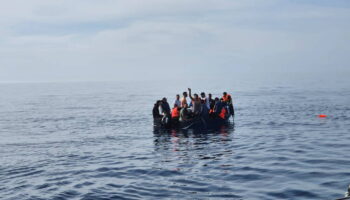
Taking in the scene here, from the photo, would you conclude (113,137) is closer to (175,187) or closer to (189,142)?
(189,142)

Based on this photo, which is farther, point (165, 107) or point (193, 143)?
point (165, 107)

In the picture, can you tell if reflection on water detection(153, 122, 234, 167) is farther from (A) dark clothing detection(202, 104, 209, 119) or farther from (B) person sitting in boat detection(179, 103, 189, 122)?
(A) dark clothing detection(202, 104, 209, 119)

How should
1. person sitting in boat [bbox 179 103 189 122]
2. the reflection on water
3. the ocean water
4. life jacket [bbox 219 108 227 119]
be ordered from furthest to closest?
life jacket [bbox 219 108 227 119] < person sitting in boat [bbox 179 103 189 122] < the reflection on water < the ocean water

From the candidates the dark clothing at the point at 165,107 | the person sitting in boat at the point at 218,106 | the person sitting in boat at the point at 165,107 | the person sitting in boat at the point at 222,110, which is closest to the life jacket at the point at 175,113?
the person sitting in boat at the point at 165,107

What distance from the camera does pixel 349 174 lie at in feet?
45.3

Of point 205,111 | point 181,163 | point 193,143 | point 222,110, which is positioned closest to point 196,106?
point 205,111

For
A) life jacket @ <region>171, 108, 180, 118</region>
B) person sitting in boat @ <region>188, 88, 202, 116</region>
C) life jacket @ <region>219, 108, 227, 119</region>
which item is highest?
person sitting in boat @ <region>188, 88, 202, 116</region>

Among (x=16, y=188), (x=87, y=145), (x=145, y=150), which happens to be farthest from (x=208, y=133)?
(x=16, y=188)

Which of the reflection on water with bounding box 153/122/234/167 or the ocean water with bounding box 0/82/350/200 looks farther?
the reflection on water with bounding box 153/122/234/167

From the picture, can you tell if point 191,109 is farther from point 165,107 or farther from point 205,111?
point 165,107

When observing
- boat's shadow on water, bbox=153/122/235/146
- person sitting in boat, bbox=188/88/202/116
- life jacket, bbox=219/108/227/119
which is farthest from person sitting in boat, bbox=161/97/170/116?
life jacket, bbox=219/108/227/119

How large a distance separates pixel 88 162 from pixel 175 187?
641 cm

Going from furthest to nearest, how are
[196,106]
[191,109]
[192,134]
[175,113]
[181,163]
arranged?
1. [191,109]
2. [175,113]
3. [196,106]
4. [192,134]
5. [181,163]

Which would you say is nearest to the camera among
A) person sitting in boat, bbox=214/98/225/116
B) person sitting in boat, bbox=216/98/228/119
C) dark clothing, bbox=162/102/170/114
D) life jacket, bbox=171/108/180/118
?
dark clothing, bbox=162/102/170/114
